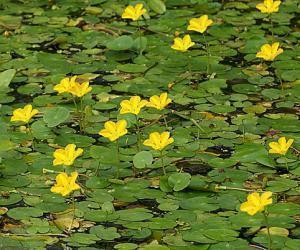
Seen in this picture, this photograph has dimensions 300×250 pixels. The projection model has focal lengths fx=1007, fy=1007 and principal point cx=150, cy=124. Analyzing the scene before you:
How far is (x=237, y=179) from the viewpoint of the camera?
9.66ft

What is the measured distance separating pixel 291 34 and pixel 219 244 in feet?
5.10

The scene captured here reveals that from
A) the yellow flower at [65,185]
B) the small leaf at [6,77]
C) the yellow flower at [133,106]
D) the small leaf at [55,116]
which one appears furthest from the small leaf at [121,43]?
the yellow flower at [65,185]

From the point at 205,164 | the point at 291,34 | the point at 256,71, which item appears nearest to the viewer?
the point at 205,164

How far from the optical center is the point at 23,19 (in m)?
4.16

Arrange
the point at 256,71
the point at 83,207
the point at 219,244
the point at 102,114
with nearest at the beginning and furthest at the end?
the point at 219,244
the point at 83,207
the point at 102,114
the point at 256,71

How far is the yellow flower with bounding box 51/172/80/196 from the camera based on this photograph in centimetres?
268

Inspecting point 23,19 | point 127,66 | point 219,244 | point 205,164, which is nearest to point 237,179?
point 205,164

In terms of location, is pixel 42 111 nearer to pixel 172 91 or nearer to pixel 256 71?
pixel 172 91

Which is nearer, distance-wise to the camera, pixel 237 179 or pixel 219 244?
pixel 219 244

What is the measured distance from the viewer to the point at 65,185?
8.84ft

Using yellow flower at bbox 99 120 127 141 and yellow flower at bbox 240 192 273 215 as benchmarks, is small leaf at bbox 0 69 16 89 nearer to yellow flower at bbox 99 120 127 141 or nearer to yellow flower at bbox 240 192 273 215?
yellow flower at bbox 99 120 127 141

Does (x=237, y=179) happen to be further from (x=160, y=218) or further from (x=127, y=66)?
(x=127, y=66)

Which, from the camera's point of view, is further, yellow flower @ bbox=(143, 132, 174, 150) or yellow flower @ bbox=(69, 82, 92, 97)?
yellow flower @ bbox=(69, 82, 92, 97)

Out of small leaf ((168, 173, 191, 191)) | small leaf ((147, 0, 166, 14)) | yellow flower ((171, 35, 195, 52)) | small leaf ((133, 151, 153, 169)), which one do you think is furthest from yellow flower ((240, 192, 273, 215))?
small leaf ((147, 0, 166, 14))
